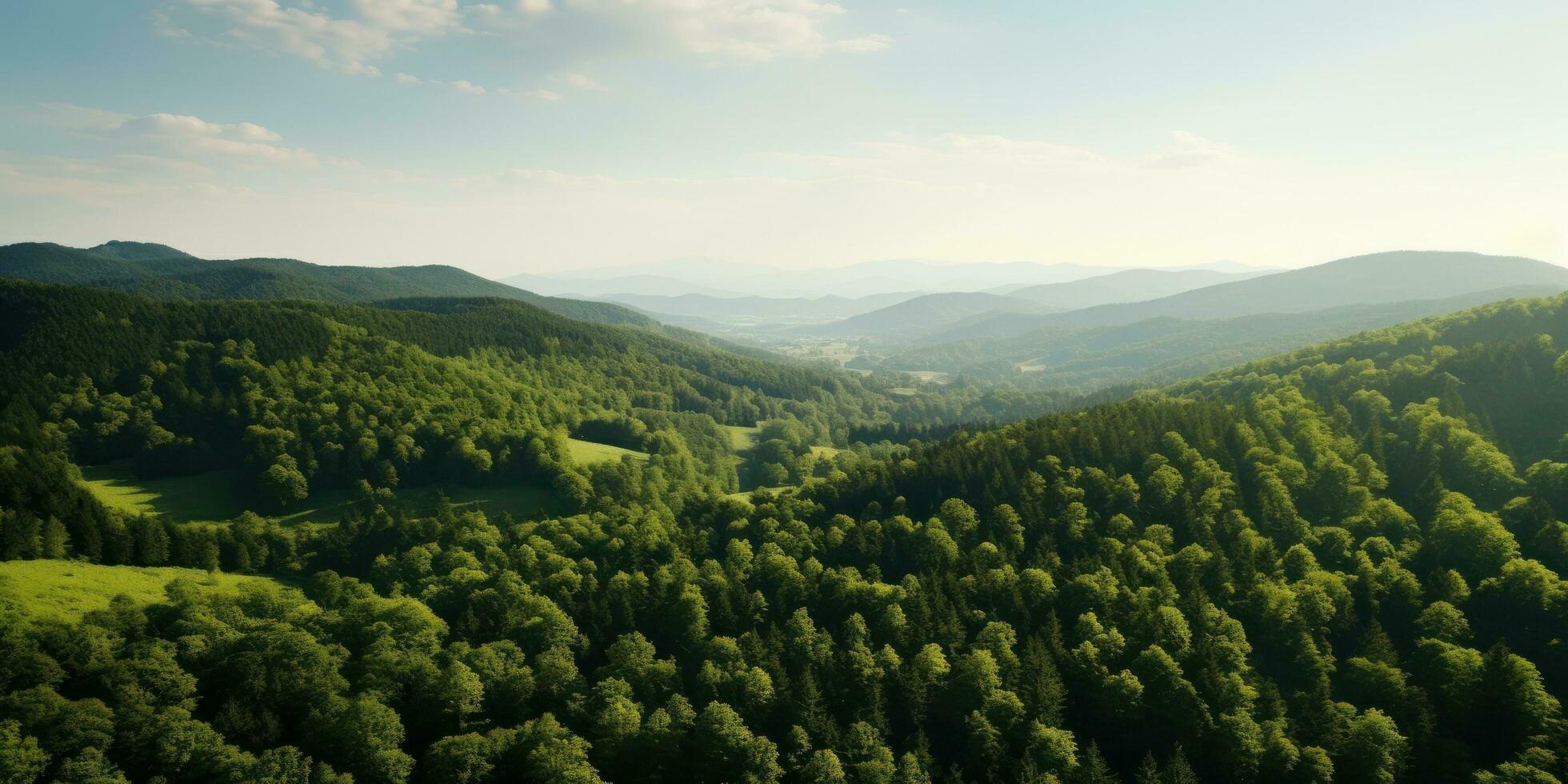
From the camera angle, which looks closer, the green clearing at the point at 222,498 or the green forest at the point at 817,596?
the green forest at the point at 817,596

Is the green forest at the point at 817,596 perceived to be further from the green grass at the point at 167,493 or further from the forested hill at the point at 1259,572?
the green grass at the point at 167,493

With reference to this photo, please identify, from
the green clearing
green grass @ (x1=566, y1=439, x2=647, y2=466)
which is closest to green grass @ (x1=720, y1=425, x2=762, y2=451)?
green grass @ (x1=566, y1=439, x2=647, y2=466)

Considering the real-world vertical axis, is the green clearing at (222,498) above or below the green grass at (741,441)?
above

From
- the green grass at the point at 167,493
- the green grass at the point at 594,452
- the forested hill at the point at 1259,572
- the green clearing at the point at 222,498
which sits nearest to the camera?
the forested hill at the point at 1259,572

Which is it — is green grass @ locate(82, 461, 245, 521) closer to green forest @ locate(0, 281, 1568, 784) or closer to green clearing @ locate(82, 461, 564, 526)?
green clearing @ locate(82, 461, 564, 526)

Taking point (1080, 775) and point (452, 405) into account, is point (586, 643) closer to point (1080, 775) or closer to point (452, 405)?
point (1080, 775)

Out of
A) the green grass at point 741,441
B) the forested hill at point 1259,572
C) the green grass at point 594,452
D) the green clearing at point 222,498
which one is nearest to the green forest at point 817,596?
the forested hill at point 1259,572
